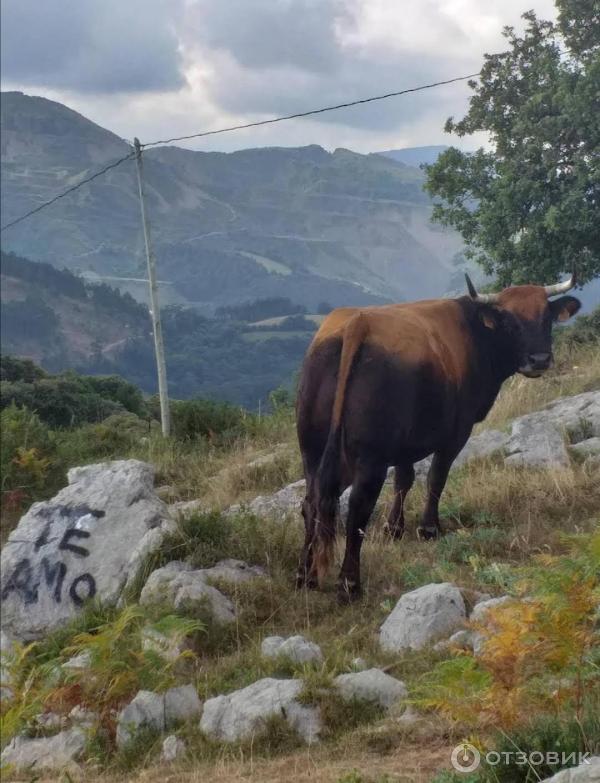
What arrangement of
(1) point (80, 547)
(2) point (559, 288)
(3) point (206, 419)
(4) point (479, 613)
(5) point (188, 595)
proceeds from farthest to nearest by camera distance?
(3) point (206, 419)
(2) point (559, 288)
(1) point (80, 547)
(5) point (188, 595)
(4) point (479, 613)

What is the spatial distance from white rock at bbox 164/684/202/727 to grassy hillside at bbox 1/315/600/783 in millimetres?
143

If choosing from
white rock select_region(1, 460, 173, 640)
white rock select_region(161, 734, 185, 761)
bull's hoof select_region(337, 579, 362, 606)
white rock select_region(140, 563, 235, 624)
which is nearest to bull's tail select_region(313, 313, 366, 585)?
bull's hoof select_region(337, 579, 362, 606)

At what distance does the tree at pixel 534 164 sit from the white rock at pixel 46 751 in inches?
566

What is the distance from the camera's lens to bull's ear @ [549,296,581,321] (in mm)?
8703

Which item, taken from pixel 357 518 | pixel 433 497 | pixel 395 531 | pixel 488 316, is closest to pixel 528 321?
pixel 488 316

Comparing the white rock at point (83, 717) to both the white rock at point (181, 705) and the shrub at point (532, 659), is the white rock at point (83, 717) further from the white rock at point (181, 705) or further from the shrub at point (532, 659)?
the shrub at point (532, 659)

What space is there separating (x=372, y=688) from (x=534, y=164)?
1587 cm

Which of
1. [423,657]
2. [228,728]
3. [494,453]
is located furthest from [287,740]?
[494,453]

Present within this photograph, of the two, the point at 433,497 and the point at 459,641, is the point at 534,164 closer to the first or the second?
the point at 433,497

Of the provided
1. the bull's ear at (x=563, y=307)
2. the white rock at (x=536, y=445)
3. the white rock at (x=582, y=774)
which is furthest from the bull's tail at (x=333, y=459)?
the white rock at (x=582, y=774)

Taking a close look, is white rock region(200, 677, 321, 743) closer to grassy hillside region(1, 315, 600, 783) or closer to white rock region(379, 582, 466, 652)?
grassy hillside region(1, 315, 600, 783)

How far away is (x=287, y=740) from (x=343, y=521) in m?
3.71

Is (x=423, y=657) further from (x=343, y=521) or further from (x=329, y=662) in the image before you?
(x=343, y=521)

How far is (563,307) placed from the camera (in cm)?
874
